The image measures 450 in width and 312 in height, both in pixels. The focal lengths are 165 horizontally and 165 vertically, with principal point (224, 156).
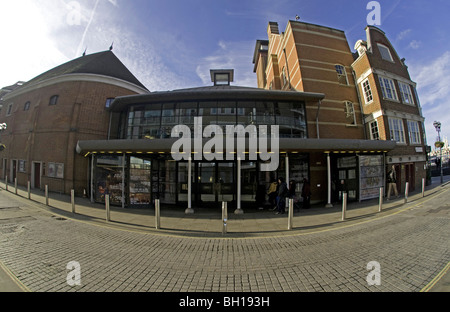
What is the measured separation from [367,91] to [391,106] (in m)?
2.27

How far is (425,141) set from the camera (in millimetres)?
15727

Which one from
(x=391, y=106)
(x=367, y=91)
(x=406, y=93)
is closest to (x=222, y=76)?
(x=367, y=91)

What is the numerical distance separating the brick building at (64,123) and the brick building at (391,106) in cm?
2206

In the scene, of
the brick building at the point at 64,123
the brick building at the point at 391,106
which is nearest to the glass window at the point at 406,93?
the brick building at the point at 391,106

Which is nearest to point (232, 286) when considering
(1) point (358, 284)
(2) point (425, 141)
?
(1) point (358, 284)

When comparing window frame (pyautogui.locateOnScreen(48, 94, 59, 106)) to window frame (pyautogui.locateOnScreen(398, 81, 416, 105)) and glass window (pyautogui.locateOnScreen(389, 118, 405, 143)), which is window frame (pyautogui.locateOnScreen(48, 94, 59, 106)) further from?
window frame (pyautogui.locateOnScreen(398, 81, 416, 105))

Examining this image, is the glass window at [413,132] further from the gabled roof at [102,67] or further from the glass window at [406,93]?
the gabled roof at [102,67]

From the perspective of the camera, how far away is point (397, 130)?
13.8 meters

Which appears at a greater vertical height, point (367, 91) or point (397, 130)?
point (367, 91)

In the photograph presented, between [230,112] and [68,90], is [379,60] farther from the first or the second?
[68,90]

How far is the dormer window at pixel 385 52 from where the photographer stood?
51.0 ft

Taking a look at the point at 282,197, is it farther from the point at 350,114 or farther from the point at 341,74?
the point at 341,74

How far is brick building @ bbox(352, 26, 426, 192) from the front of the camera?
43.9 ft

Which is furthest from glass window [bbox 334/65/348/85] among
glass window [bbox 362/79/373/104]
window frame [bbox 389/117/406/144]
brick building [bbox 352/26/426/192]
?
window frame [bbox 389/117/406/144]
